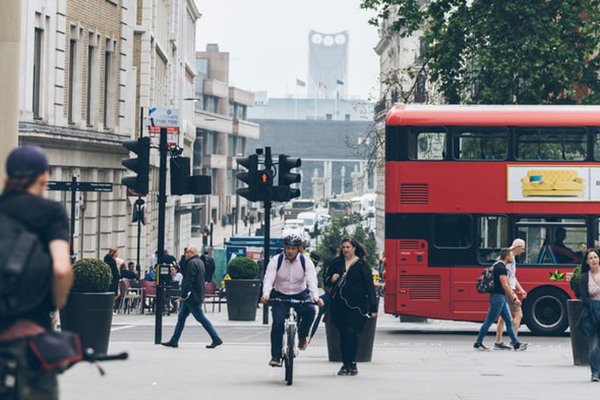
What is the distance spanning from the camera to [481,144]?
25609 millimetres

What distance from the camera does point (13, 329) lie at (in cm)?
654

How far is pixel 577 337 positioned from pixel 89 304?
20.9ft

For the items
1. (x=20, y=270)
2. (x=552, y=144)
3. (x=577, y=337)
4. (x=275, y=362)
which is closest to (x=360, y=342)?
(x=577, y=337)

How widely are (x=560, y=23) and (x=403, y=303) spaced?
14.0m

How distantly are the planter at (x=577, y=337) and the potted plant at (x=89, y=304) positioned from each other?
6017mm

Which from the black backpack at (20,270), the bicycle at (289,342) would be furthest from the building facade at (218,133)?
the black backpack at (20,270)

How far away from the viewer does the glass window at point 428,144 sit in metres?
25.4

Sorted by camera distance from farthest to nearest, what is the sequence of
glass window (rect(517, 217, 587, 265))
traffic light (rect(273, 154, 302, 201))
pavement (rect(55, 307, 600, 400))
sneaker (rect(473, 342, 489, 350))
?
glass window (rect(517, 217, 587, 265)), traffic light (rect(273, 154, 302, 201)), sneaker (rect(473, 342, 489, 350)), pavement (rect(55, 307, 600, 400))

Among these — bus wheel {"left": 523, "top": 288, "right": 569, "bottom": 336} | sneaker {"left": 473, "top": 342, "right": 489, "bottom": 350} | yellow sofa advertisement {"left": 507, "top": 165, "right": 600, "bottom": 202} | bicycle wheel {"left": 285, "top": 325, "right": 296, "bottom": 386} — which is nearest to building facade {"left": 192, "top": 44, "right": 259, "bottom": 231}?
bus wheel {"left": 523, "top": 288, "right": 569, "bottom": 336}

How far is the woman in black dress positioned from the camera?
15.7 meters

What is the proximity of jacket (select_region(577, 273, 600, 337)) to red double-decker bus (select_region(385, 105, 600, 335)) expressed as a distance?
9445 millimetres

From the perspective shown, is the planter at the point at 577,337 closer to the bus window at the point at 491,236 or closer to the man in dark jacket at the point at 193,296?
the man in dark jacket at the point at 193,296

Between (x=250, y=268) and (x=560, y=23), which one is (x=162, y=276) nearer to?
(x=250, y=268)

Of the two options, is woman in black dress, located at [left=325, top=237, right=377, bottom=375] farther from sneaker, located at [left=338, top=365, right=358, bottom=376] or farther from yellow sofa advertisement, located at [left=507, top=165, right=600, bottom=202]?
yellow sofa advertisement, located at [left=507, top=165, right=600, bottom=202]
